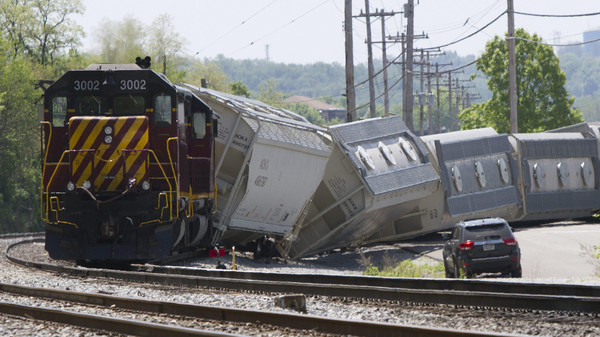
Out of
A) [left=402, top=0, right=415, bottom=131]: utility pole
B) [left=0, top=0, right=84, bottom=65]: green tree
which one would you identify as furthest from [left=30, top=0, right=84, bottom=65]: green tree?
[left=402, top=0, right=415, bottom=131]: utility pole

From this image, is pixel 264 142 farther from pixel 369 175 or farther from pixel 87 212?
pixel 87 212

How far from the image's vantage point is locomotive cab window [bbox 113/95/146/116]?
16.7m

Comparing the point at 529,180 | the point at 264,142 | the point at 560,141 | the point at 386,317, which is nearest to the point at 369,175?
the point at 264,142

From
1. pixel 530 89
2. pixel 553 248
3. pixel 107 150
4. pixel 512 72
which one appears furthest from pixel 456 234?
pixel 530 89

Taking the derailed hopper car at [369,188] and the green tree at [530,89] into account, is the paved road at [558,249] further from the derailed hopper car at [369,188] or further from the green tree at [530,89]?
the green tree at [530,89]

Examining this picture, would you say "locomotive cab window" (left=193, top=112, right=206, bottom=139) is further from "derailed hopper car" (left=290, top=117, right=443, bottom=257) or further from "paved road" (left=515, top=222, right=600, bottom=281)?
"paved road" (left=515, top=222, right=600, bottom=281)

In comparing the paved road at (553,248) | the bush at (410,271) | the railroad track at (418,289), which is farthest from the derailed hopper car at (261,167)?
the railroad track at (418,289)

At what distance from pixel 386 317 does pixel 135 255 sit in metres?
8.03

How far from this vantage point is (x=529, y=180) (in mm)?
30172

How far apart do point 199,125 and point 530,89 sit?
50279mm

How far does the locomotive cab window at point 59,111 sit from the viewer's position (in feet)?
54.8

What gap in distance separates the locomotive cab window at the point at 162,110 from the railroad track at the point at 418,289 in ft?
10.2

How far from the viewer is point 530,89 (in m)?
64.4

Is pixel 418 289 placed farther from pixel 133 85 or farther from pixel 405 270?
pixel 405 270
